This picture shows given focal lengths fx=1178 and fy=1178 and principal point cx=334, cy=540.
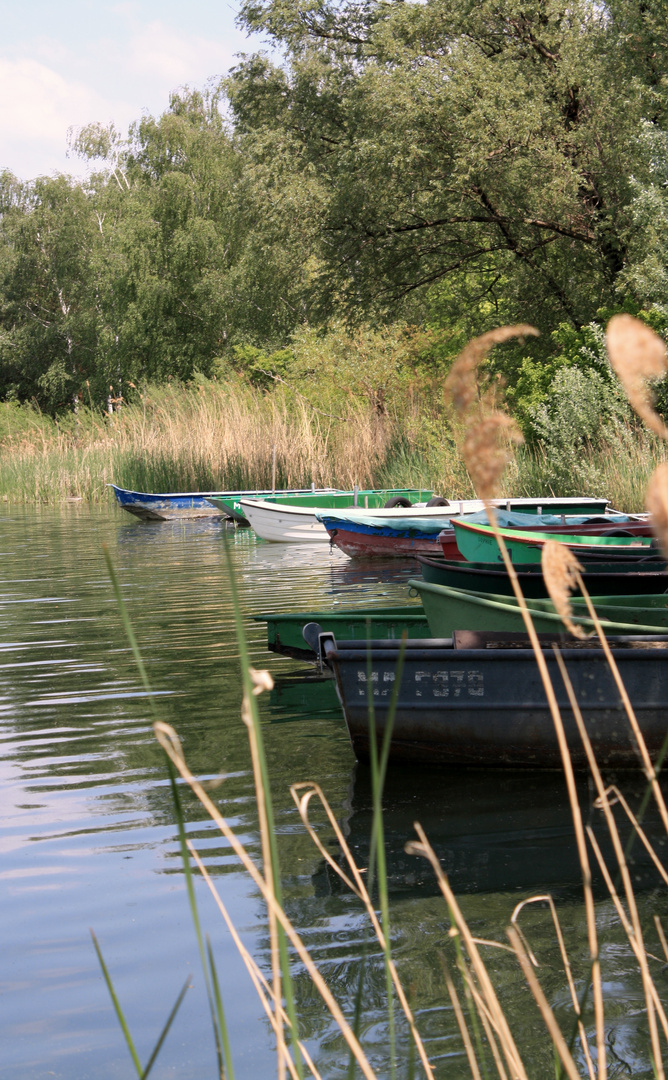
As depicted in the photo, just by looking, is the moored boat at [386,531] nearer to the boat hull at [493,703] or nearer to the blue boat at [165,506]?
the blue boat at [165,506]

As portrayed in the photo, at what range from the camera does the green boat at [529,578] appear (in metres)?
7.87

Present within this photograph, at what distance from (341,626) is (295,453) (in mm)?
16516

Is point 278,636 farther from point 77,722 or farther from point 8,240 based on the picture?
point 8,240

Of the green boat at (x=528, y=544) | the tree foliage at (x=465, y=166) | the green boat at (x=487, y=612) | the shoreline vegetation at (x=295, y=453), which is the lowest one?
the green boat at (x=487, y=612)

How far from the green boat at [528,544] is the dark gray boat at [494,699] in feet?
11.8

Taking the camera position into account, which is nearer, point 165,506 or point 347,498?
point 347,498

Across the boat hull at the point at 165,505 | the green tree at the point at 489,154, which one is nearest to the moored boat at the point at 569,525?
the green tree at the point at 489,154

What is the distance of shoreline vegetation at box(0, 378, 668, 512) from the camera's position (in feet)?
56.7

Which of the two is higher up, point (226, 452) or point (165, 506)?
point (226, 452)

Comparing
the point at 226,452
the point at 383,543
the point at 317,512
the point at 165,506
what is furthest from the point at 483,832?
the point at 226,452

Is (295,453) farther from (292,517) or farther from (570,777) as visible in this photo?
(570,777)

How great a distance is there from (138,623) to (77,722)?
3666 millimetres

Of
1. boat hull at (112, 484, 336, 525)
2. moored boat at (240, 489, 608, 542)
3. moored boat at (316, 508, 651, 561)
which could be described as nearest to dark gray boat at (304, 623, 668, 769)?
moored boat at (316, 508, 651, 561)

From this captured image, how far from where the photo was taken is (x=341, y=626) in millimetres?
7223
